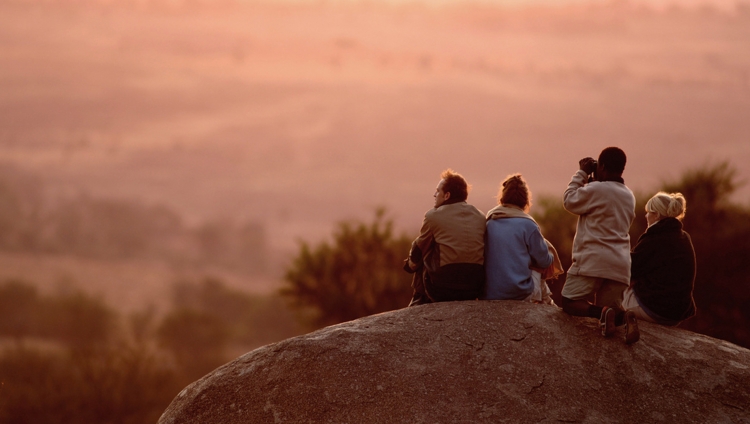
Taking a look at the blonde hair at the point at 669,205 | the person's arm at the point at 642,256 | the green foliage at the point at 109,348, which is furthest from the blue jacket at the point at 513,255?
the green foliage at the point at 109,348

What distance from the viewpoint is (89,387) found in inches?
2172

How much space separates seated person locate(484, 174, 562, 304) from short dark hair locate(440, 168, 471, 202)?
39cm

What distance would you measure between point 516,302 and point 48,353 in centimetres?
6447

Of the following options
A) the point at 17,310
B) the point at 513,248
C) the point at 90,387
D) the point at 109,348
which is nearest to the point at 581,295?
the point at 513,248

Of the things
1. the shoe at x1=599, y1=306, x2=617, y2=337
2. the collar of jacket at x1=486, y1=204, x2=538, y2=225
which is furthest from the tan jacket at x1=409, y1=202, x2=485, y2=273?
the shoe at x1=599, y1=306, x2=617, y2=337

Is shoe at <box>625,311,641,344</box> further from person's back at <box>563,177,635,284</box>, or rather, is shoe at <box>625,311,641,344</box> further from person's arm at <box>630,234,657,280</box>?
person's arm at <box>630,234,657,280</box>

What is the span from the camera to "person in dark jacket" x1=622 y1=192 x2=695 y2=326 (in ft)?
30.2

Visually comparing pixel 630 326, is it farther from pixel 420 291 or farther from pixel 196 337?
pixel 196 337

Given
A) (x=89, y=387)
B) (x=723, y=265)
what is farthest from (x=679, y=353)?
(x=89, y=387)

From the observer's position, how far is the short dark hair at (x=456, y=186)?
959cm

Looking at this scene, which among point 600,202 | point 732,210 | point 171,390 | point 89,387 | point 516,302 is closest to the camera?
point 600,202

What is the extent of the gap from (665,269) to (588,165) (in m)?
1.48

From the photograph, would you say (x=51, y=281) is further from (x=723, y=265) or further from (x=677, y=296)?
(x=677, y=296)

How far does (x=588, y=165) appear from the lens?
9305 millimetres
